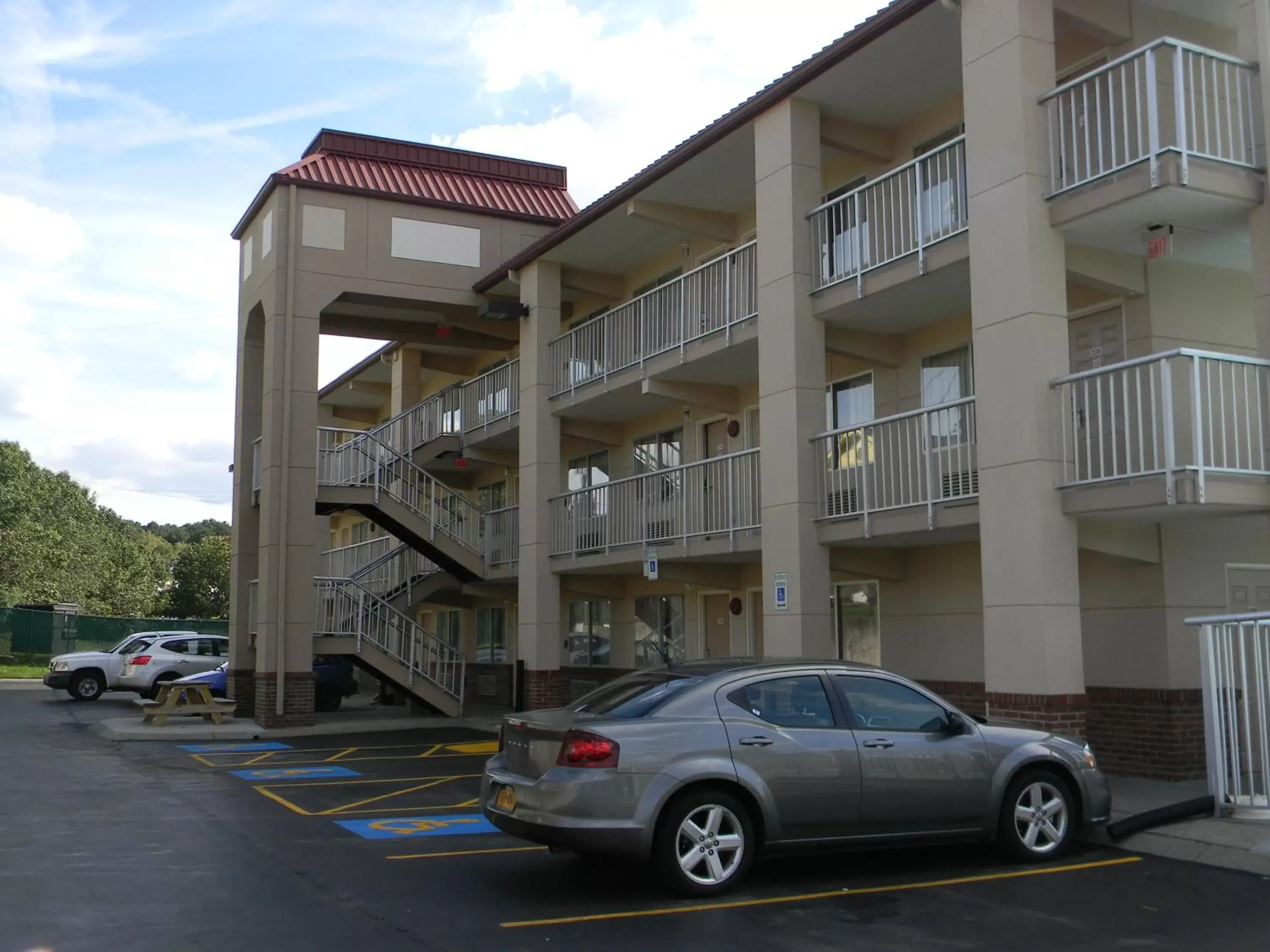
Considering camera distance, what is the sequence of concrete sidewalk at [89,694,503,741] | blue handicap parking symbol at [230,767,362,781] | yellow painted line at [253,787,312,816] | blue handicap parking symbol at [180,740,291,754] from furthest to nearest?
concrete sidewalk at [89,694,503,741] → blue handicap parking symbol at [180,740,291,754] → blue handicap parking symbol at [230,767,362,781] → yellow painted line at [253,787,312,816]

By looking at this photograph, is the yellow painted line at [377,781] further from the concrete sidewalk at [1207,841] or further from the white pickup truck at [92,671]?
the white pickup truck at [92,671]

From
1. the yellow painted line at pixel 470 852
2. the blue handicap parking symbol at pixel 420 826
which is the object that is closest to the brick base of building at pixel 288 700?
the blue handicap parking symbol at pixel 420 826

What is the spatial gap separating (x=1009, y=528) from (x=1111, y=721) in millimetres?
2940

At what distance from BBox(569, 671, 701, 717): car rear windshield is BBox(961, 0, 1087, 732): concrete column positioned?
4.57 m

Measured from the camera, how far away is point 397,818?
1184 cm

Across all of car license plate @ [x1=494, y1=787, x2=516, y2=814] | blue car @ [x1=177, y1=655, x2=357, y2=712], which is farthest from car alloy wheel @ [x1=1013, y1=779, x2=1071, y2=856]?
blue car @ [x1=177, y1=655, x2=357, y2=712]

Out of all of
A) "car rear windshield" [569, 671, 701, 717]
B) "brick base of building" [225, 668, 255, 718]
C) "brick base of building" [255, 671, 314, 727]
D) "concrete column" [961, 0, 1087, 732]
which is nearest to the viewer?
"car rear windshield" [569, 671, 701, 717]

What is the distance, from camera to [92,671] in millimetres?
30797

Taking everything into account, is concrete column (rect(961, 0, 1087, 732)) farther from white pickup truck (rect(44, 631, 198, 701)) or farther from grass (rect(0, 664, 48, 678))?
grass (rect(0, 664, 48, 678))

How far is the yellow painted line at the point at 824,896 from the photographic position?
754cm

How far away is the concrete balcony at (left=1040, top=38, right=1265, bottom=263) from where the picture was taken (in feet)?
37.6

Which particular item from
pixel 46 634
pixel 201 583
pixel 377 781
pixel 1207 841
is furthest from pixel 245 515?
pixel 201 583

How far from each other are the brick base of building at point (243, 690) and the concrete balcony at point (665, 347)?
888cm

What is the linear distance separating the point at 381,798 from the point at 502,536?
11648 millimetres
